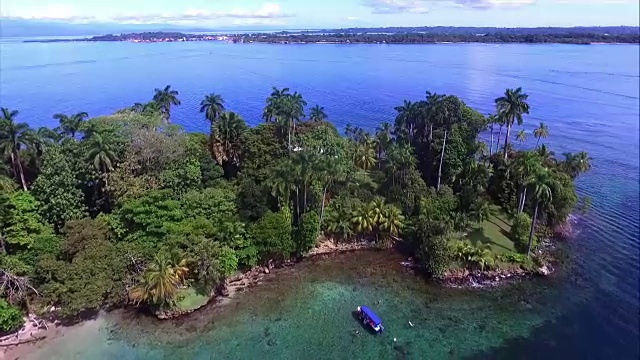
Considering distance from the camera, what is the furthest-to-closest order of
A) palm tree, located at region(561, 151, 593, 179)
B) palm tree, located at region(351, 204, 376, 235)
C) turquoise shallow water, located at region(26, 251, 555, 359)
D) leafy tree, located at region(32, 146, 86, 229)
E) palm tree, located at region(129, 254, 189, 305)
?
1. palm tree, located at region(561, 151, 593, 179)
2. palm tree, located at region(351, 204, 376, 235)
3. leafy tree, located at region(32, 146, 86, 229)
4. palm tree, located at region(129, 254, 189, 305)
5. turquoise shallow water, located at region(26, 251, 555, 359)

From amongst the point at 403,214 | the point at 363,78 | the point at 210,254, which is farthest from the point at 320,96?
the point at 210,254

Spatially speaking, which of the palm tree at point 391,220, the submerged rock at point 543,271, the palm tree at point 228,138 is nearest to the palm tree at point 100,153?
the palm tree at point 228,138

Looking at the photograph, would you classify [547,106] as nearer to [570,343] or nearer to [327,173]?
[327,173]

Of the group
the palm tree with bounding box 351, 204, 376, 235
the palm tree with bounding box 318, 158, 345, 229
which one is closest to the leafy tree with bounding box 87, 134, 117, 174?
the palm tree with bounding box 318, 158, 345, 229

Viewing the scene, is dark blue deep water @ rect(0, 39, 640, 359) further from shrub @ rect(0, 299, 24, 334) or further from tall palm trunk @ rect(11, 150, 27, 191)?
tall palm trunk @ rect(11, 150, 27, 191)

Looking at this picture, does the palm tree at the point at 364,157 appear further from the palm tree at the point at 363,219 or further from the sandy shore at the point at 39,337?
the sandy shore at the point at 39,337
